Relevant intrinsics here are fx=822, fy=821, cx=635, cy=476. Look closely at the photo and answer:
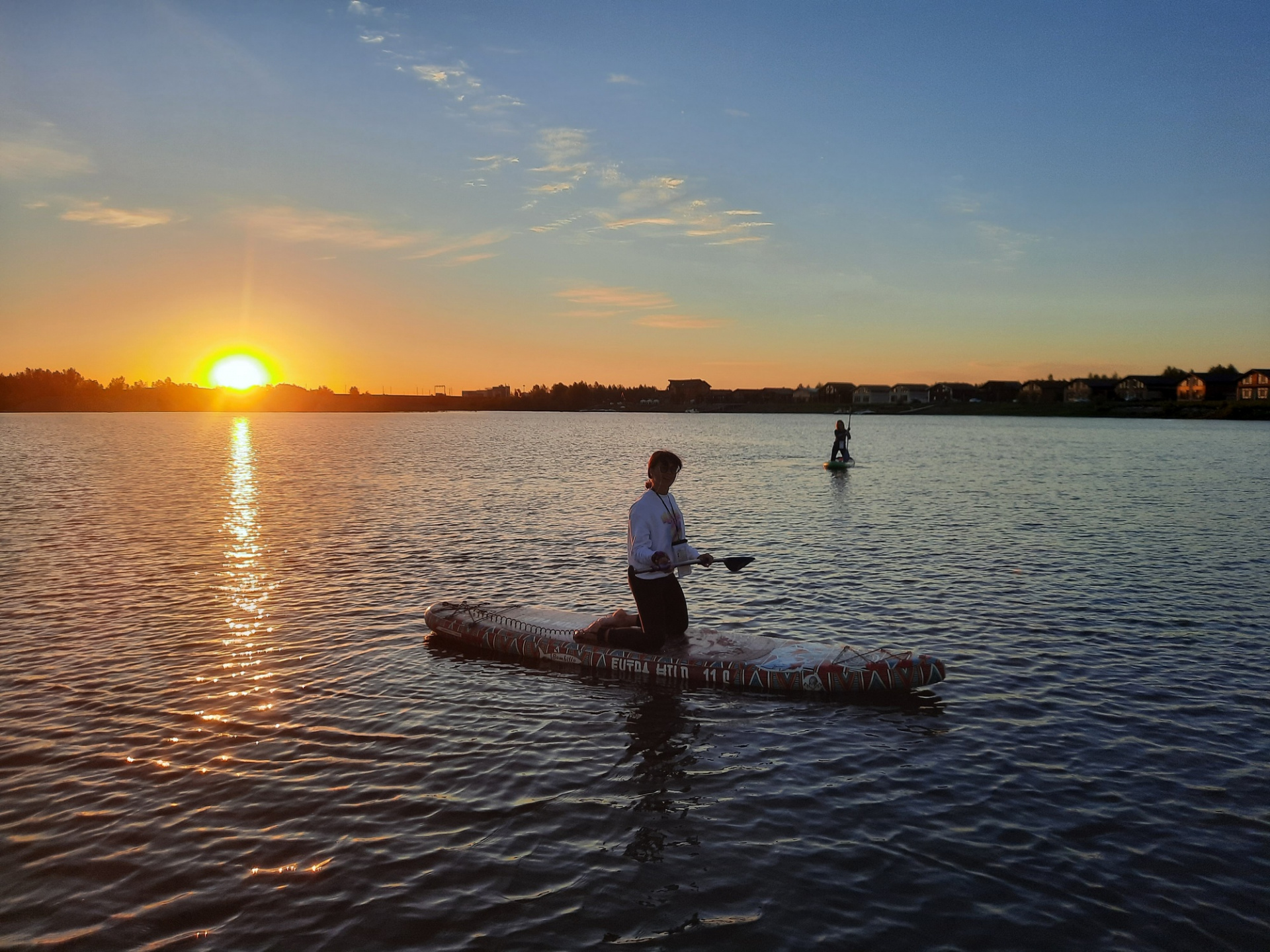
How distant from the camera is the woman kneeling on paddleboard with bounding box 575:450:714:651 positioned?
39.0 ft

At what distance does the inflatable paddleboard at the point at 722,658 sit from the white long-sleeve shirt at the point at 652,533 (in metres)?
1.46

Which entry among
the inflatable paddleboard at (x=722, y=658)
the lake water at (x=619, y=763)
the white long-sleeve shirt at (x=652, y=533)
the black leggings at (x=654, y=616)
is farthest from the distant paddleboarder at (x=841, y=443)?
the white long-sleeve shirt at (x=652, y=533)

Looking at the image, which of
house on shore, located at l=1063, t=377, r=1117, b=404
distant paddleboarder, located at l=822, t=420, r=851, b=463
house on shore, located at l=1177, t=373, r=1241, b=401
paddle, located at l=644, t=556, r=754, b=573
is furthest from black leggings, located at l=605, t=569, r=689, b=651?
house on shore, located at l=1063, t=377, r=1117, b=404

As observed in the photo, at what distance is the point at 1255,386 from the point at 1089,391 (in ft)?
109

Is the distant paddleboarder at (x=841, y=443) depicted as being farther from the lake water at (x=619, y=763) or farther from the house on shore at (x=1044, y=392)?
the house on shore at (x=1044, y=392)

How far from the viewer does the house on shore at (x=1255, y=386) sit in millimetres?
152000

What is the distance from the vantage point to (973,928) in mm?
6574

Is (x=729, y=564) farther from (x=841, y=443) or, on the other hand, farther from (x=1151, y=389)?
(x=1151, y=389)

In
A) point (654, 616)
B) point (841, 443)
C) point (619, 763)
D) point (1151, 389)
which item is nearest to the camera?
point (619, 763)

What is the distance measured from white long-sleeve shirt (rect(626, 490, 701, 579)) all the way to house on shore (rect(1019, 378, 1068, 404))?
20358 centimetres

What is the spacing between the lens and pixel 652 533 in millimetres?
12023

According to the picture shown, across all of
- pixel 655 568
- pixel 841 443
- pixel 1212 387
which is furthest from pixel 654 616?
pixel 1212 387

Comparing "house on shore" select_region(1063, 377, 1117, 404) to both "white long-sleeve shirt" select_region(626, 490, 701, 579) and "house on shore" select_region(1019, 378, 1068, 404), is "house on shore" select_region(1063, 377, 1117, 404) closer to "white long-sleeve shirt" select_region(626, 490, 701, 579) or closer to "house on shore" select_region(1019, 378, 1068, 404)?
"house on shore" select_region(1019, 378, 1068, 404)

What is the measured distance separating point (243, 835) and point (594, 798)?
11.4 ft
